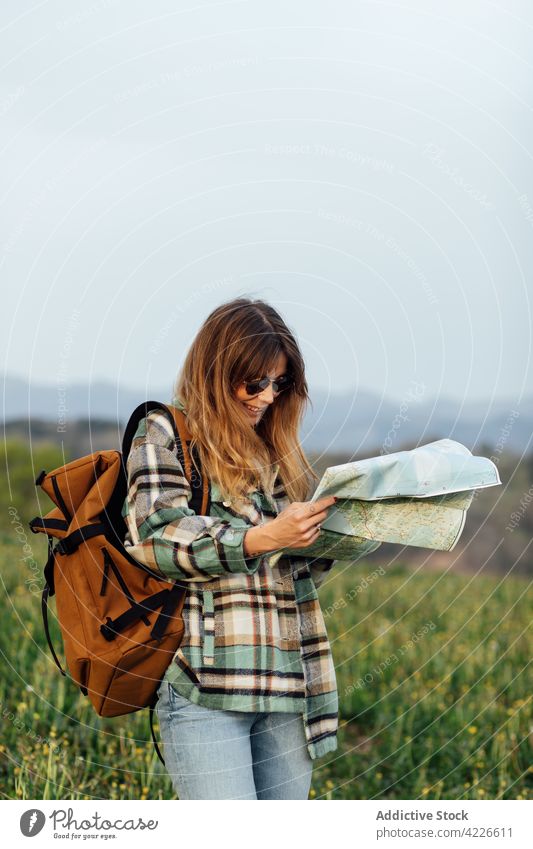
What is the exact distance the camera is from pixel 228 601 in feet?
9.01

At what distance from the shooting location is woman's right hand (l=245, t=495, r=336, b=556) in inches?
99.4

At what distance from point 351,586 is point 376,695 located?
8.78 ft

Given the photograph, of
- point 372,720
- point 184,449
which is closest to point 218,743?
point 184,449

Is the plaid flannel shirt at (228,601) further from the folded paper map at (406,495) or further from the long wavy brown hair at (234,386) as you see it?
the folded paper map at (406,495)

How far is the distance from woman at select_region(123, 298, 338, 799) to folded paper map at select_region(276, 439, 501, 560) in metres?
0.09

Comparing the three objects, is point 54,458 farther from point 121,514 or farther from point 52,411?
point 121,514

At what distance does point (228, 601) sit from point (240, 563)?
198 mm

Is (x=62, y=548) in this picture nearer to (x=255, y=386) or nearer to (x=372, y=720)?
(x=255, y=386)

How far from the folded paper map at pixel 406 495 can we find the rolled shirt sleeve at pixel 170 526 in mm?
209

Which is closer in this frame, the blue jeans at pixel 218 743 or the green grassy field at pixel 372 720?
the blue jeans at pixel 218 743

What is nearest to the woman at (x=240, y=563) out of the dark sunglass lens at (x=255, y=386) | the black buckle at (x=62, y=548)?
the dark sunglass lens at (x=255, y=386)

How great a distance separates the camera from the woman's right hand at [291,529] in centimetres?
253
